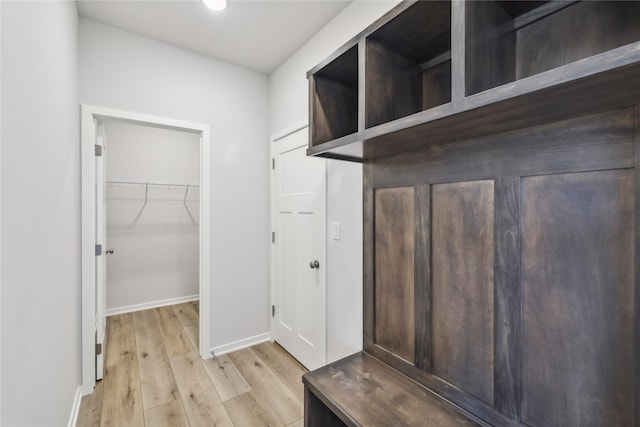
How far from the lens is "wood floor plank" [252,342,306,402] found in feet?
6.83

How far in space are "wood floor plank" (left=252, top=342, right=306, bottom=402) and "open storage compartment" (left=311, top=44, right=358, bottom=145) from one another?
174 cm

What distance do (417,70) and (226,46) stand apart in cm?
169

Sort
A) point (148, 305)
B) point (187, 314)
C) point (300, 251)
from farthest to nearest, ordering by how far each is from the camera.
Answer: point (148, 305) < point (187, 314) < point (300, 251)

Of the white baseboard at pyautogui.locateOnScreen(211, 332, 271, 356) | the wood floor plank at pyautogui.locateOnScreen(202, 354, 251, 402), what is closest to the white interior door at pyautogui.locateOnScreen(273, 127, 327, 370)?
the white baseboard at pyautogui.locateOnScreen(211, 332, 271, 356)

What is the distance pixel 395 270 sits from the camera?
1.41 metres

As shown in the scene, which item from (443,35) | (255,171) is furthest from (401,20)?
(255,171)

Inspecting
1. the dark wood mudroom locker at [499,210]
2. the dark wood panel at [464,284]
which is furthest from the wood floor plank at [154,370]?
the dark wood panel at [464,284]

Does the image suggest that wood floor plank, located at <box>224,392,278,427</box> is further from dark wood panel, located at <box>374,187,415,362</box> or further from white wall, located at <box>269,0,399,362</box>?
dark wood panel, located at <box>374,187,415,362</box>

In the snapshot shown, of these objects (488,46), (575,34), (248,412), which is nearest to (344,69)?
(488,46)

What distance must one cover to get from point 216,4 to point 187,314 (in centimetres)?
317

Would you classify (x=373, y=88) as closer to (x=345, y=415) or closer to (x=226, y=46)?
(x=345, y=415)

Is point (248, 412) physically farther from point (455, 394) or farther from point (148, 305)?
point (148, 305)

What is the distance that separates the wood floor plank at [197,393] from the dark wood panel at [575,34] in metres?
2.32

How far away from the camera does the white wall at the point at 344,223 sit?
1722mm
